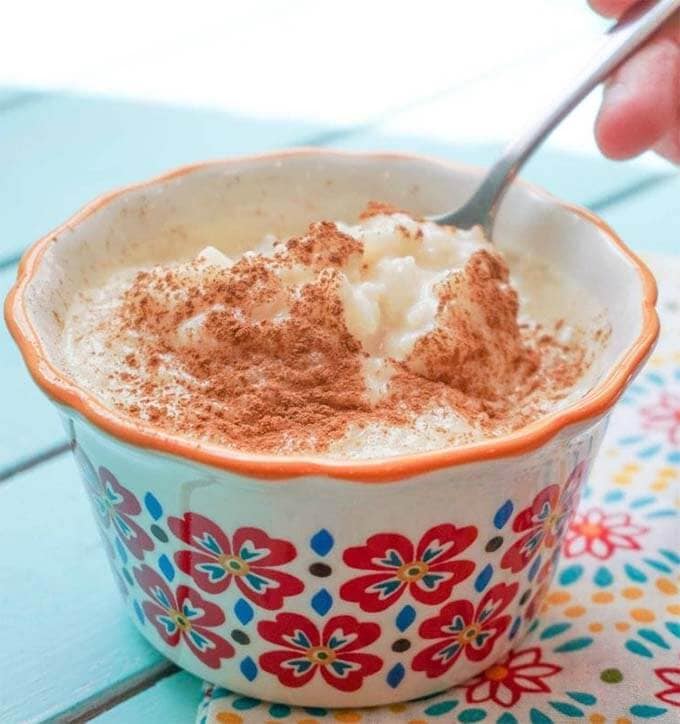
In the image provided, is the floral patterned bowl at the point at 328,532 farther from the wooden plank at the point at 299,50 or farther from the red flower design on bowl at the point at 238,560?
the wooden plank at the point at 299,50

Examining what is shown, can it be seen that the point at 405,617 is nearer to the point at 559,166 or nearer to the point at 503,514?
the point at 503,514

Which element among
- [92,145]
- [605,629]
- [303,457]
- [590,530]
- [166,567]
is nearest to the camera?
[303,457]

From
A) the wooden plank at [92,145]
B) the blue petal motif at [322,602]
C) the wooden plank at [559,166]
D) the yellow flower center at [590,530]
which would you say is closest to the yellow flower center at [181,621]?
the blue petal motif at [322,602]

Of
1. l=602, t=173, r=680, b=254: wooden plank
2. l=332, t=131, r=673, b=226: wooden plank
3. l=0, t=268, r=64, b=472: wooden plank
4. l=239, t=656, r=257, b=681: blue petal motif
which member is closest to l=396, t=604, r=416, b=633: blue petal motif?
l=239, t=656, r=257, b=681: blue petal motif

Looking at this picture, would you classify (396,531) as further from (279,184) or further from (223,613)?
(279,184)

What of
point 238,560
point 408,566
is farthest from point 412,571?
point 238,560
